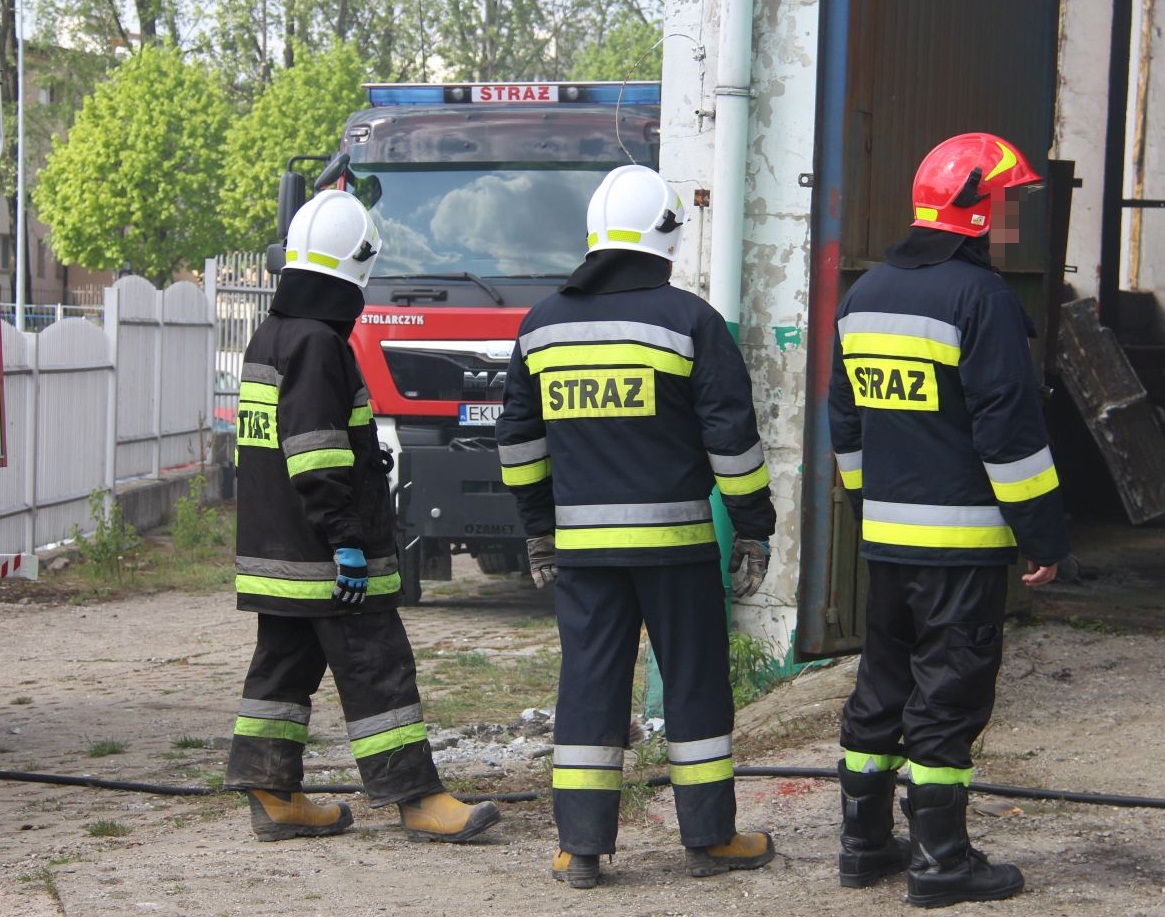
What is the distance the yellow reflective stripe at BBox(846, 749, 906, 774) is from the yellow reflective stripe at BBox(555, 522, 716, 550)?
71 centimetres

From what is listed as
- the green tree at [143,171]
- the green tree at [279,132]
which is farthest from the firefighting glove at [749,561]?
the green tree at [143,171]

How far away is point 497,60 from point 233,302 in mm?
28112

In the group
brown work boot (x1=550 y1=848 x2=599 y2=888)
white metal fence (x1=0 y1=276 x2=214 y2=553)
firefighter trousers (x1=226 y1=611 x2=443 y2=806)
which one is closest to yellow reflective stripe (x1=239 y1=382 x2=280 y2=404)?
firefighter trousers (x1=226 y1=611 x2=443 y2=806)

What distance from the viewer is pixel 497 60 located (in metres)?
44.4

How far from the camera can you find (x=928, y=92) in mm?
6027

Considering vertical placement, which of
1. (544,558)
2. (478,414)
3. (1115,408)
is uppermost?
(1115,408)

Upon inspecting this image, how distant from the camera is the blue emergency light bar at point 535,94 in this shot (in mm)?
9867

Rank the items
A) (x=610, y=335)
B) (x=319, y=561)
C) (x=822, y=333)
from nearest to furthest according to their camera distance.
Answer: (x=610, y=335) → (x=319, y=561) → (x=822, y=333)

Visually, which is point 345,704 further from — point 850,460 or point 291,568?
point 850,460

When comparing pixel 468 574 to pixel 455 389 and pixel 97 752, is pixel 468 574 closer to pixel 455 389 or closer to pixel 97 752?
pixel 455 389

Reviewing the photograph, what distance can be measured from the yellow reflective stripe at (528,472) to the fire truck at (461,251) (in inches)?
179

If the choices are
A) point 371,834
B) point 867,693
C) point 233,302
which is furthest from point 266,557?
point 233,302

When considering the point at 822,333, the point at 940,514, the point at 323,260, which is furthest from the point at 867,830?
→ the point at 323,260

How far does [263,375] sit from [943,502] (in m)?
2.06
